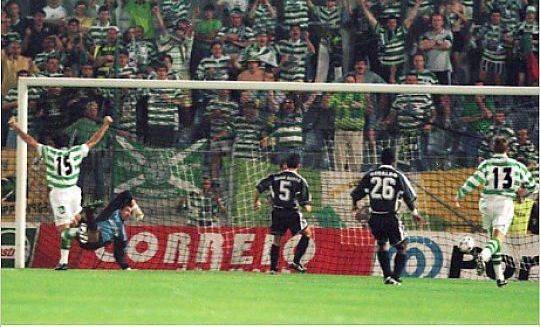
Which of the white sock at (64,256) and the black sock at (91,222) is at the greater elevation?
the black sock at (91,222)

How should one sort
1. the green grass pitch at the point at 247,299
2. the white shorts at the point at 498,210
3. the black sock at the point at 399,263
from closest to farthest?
the green grass pitch at the point at 247,299 → the white shorts at the point at 498,210 → the black sock at the point at 399,263

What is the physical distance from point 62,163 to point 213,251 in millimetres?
2920

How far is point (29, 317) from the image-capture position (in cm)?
1295

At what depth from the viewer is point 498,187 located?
18.1m

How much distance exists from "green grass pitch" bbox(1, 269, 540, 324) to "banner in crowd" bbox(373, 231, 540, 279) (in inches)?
48.3

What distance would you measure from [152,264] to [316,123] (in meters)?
3.23

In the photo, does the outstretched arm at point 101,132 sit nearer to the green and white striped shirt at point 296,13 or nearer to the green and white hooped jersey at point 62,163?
the green and white hooped jersey at point 62,163

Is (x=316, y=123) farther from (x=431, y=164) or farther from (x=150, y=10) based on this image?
(x=150, y=10)

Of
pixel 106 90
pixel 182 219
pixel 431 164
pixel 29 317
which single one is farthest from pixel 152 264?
pixel 29 317

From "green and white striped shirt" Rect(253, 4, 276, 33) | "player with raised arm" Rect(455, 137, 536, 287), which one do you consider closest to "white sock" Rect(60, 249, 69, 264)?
"player with raised arm" Rect(455, 137, 536, 287)

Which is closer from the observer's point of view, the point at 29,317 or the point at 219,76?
the point at 29,317

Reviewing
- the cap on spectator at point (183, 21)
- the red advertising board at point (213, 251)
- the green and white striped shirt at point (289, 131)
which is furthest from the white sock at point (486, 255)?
the cap on spectator at point (183, 21)

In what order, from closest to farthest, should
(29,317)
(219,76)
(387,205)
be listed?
1. (29,317)
2. (387,205)
3. (219,76)

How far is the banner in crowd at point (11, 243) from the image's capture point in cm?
2017
